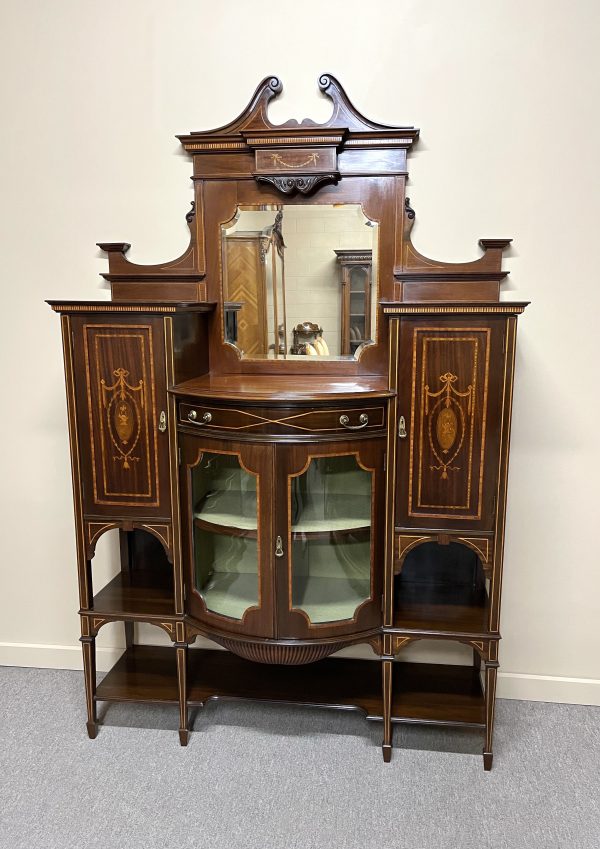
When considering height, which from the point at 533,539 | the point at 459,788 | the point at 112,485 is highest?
the point at 112,485

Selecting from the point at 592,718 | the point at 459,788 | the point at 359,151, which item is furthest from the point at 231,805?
the point at 359,151

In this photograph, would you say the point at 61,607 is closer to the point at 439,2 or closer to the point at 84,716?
the point at 84,716

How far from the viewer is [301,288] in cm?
221

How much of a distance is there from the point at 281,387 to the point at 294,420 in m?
0.20

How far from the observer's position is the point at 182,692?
2182mm

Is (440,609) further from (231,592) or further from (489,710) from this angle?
(231,592)

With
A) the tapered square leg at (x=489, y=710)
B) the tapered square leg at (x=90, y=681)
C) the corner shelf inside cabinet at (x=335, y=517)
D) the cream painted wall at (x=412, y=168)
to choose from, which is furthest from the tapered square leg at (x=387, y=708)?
the tapered square leg at (x=90, y=681)

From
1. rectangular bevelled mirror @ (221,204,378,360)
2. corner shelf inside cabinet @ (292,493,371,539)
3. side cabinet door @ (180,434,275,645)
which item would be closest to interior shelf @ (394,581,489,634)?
corner shelf inside cabinet @ (292,493,371,539)

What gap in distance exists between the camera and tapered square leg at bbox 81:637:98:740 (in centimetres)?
223

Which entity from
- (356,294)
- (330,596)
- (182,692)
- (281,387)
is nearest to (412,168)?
(356,294)

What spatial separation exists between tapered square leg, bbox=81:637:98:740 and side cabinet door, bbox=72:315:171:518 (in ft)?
1.51

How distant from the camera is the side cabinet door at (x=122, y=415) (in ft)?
6.47

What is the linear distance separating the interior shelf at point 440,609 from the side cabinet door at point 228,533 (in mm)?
444

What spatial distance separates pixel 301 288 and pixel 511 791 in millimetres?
1659
